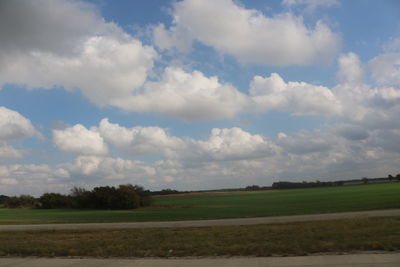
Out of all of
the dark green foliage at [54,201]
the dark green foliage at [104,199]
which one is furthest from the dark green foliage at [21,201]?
the dark green foliage at [104,199]

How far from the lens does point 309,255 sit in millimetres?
8680

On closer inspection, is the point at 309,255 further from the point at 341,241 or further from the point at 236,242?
the point at 236,242

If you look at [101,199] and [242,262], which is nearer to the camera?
[242,262]

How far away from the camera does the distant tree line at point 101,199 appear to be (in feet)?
216

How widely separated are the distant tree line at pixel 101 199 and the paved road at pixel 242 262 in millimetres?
57569

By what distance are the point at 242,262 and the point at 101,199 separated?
63873 mm

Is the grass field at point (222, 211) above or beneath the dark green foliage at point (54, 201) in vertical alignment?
beneath

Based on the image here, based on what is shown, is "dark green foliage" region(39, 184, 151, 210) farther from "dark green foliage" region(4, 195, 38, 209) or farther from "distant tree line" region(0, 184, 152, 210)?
"dark green foliage" region(4, 195, 38, 209)

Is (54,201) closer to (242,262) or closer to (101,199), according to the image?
(101,199)

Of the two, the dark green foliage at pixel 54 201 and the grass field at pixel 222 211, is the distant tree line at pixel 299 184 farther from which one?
the dark green foliage at pixel 54 201

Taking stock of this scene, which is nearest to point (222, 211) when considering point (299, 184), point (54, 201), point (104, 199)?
point (104, 199)

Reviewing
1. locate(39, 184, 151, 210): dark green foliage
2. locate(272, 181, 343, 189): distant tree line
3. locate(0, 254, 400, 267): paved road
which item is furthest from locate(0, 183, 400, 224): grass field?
locate(272, 181, 343, 189): distant tree line

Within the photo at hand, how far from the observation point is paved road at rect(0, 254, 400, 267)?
7.50 m

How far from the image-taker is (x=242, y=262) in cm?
808
